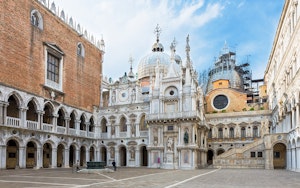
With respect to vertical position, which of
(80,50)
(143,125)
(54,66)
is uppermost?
(80,50)

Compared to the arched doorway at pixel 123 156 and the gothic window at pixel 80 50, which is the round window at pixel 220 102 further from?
the gothic window at pixel 80 50

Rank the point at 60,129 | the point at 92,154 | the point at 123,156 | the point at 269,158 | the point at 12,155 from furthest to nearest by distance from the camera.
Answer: the point at 92,154 → the point at 123,156 → the point at 60,129 → the point at 269,158 → the point at 12,155

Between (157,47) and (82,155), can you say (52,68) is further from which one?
(157,47)

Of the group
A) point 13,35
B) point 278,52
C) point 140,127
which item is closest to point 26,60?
point 13,35

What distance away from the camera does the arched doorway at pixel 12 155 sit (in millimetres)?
32362

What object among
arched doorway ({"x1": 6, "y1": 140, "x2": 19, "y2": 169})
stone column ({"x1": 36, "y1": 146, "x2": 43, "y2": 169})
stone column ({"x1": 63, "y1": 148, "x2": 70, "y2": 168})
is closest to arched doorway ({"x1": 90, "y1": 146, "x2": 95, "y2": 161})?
stone column ({"x1": 63, "y1": 148, "x2": 70, "y2": 168})

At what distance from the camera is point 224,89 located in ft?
183

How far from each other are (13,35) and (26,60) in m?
2.80

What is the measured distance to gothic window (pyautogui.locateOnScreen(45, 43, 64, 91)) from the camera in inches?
1463

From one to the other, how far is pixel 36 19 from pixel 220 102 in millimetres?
32446

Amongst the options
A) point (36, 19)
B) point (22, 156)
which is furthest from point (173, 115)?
point (36, 19)

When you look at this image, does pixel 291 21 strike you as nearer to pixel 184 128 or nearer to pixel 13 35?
pixel 184 128

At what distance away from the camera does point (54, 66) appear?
3875 centimetres

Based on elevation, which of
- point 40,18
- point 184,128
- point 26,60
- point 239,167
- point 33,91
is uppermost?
point 40,18
